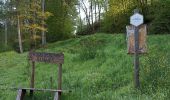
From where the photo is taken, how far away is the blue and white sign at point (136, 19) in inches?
490

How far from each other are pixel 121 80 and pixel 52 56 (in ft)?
9.36

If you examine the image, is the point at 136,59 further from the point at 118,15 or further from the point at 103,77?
the point at 118,15

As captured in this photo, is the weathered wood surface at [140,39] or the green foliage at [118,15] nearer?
the weathered wood surface at [140,39]

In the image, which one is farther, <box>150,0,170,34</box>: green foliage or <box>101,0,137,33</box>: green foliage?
<box>101,0,137,33</box>: green foliage

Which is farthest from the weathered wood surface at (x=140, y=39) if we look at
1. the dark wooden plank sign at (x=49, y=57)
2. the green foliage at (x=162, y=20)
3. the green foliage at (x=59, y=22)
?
the green foliage at (x=59, y=22)

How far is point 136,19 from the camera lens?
41.1ft

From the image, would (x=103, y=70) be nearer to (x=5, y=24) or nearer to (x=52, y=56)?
→ (x=52, y=56)

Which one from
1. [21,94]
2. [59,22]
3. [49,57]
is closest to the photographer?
[21,94]

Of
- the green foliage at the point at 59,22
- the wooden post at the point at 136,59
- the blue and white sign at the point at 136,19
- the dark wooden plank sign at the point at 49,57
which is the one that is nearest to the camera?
the dark wooden plank sign at the point at 49,57

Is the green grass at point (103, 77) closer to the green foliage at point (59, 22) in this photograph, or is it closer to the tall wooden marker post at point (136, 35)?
the tall wooden marker post at point (136, 35)

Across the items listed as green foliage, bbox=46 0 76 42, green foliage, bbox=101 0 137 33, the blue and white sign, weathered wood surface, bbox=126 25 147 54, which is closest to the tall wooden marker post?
the blue and white sign

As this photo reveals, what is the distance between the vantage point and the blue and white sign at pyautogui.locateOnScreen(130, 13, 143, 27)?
12.5 metres

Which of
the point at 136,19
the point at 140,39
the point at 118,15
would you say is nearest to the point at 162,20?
the point at 118,15

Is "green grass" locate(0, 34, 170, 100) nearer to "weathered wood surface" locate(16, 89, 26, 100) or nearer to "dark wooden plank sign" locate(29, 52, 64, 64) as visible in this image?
"weathered wood surface" locate(16, 89, 26, 100)
